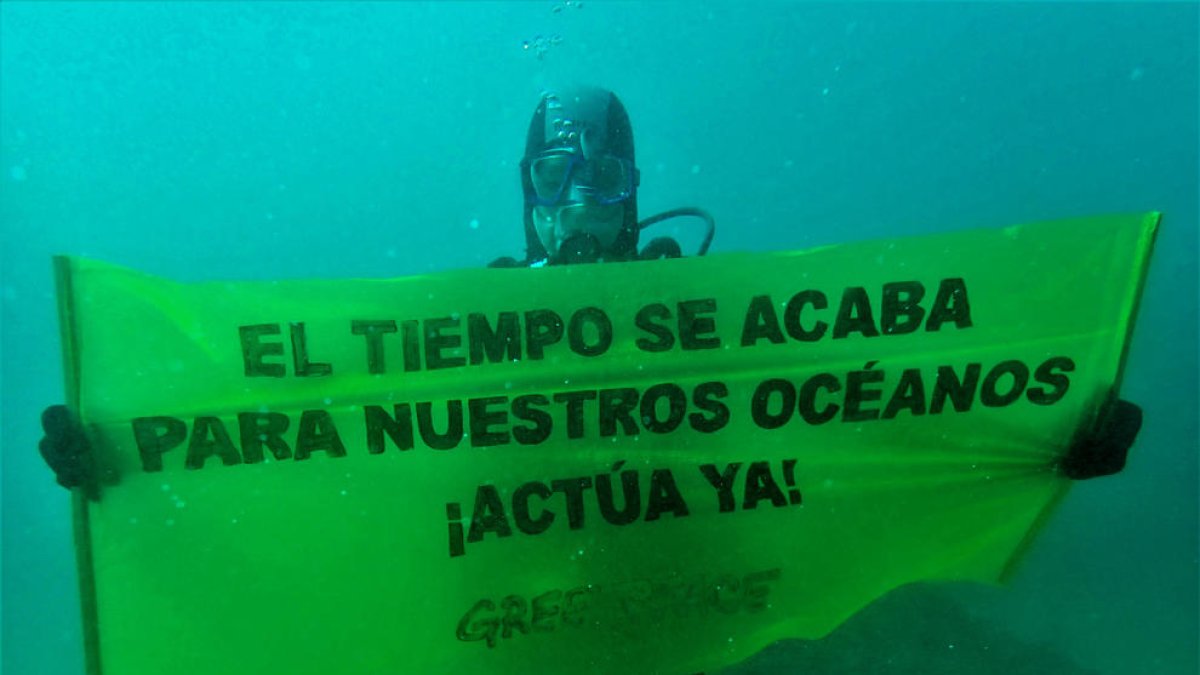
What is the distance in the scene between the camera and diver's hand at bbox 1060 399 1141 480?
8.73 ft

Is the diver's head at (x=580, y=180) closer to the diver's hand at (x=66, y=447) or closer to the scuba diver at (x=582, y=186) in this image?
the scuba diver at (x=582, y=186)

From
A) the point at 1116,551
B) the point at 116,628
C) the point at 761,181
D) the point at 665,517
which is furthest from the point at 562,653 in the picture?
the point at 761,181

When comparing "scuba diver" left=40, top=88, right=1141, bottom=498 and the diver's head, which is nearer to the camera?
"scuba diver" left=40, top=88, right=1141, bottom=498

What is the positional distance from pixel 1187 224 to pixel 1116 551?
4545 cm

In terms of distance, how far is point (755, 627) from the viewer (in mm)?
2732

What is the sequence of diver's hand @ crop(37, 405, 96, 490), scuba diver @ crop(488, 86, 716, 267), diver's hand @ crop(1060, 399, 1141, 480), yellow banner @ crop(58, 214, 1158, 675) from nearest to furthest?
1. diver's hand @ crop(37, 405, 96, 490)
2. yellow banner @ crop(58, 214, 1158, 675)
3. diver's hand @ crop(1060, 399, 1141, 480)
4. scuba diver @ crop(488, 86, 716, 267)

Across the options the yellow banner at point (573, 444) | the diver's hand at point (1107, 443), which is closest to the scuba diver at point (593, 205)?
the diver's hand at point (1107, 443)

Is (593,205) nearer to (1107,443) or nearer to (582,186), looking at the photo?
(582,186)

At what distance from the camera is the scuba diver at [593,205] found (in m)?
2.70

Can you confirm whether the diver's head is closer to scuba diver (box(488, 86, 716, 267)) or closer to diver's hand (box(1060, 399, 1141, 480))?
scuba diver (box(488, 86, 716, 267))

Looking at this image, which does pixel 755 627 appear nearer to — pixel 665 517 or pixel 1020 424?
pixel 665 517

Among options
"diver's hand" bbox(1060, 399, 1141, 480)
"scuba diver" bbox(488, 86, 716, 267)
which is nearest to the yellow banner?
"diver's hand" bbox(1060, 399, 1141, 480)

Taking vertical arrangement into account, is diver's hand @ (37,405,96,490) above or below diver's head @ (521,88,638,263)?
below

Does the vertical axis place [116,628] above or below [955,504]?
below
